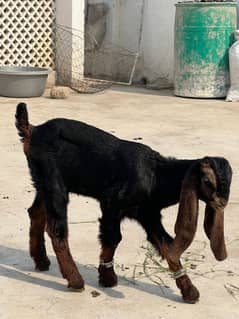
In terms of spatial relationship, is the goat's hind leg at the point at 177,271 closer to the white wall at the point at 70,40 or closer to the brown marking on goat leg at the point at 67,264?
the brown marking on goat leg at the point at 67,264

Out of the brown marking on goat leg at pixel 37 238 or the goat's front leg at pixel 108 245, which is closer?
the goat's front leg at pixel 108 245

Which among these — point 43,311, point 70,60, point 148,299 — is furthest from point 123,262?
point 70,60

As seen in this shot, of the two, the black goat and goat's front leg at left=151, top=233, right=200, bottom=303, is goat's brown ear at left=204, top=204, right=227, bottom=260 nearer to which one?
the black goat

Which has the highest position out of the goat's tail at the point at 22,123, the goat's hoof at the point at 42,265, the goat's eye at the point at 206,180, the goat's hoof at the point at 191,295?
the goat's tail at the point at 22,123

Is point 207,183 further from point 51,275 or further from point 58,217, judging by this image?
point 51,275

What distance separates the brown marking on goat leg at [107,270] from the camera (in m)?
3.28

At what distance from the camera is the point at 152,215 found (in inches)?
124

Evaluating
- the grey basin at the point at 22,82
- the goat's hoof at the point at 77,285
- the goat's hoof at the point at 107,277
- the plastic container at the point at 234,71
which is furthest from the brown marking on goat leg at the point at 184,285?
the plastic container at the point at 234,71

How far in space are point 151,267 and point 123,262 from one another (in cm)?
16

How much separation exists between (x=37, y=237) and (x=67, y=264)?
337 mm

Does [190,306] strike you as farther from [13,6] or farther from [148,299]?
[13,6]

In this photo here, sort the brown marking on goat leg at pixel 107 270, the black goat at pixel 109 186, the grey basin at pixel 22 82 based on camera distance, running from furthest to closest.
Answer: the grey basin at pixel 22 82 < the brown marking on goat leg at pixel 107 270 < the black goat at pixel 109 186

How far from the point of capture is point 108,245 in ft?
10.7

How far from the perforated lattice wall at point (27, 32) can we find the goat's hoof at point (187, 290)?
7.05 m
